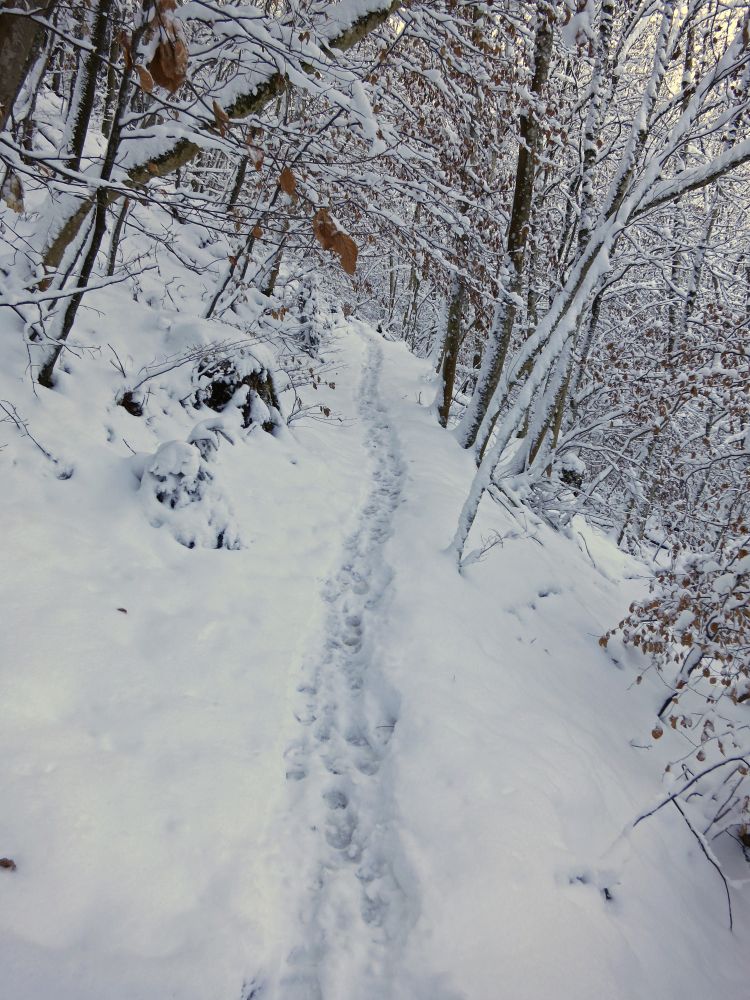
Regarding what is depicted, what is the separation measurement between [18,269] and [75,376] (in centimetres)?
111

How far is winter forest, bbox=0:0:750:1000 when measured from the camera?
6.86 ft

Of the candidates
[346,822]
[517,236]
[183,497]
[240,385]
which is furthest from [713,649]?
[517,236]

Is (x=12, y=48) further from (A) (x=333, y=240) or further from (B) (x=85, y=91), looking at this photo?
(A) (x=333, y=240)

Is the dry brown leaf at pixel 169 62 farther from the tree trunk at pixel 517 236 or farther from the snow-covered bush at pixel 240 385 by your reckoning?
the tree trunk at pixel 517 236

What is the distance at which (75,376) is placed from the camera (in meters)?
4.69

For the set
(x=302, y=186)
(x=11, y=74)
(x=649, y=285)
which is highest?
(x=649, y=285)

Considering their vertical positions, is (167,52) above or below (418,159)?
below

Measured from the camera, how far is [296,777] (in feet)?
9.37

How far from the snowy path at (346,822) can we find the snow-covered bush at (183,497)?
4.00 ft

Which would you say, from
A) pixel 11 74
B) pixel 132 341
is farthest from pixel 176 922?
pixel 132 341

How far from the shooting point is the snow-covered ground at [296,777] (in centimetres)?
201

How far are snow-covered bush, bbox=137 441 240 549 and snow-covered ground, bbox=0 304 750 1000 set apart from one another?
14 cm

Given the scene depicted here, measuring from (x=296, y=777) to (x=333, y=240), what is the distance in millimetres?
2689

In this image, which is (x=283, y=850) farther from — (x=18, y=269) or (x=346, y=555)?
(x=18, y=269)
